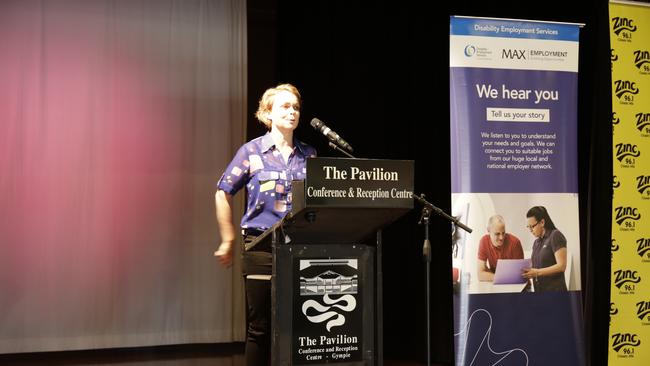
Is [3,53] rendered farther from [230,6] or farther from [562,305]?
[562,305]

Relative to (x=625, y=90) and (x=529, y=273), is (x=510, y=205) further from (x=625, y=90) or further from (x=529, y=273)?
(x=625, y=90)

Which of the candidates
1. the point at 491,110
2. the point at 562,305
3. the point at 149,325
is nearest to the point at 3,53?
the point at 149,325

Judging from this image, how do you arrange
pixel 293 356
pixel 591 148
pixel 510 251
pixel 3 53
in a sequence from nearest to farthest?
pixel 293 356 → pixel 510 251 → pixel 591 148 → pixel 3 53

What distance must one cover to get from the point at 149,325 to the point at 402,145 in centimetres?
244

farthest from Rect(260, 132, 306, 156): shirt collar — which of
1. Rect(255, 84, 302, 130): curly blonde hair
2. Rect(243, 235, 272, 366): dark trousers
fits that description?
Rect(243, 235, 272, 366): dark trousers

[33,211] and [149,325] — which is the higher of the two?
[33,211]

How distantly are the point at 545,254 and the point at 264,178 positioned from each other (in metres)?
2.03

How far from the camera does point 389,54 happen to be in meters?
5.00

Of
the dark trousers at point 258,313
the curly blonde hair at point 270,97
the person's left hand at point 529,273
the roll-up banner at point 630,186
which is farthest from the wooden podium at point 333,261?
the roll-up banner at point 630,186

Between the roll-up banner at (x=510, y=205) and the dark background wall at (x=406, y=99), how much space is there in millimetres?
773

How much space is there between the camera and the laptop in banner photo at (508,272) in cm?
409

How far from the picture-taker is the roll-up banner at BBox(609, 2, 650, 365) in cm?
438

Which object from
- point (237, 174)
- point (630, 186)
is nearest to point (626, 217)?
point (630, 186)

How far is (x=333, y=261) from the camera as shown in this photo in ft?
7.87
